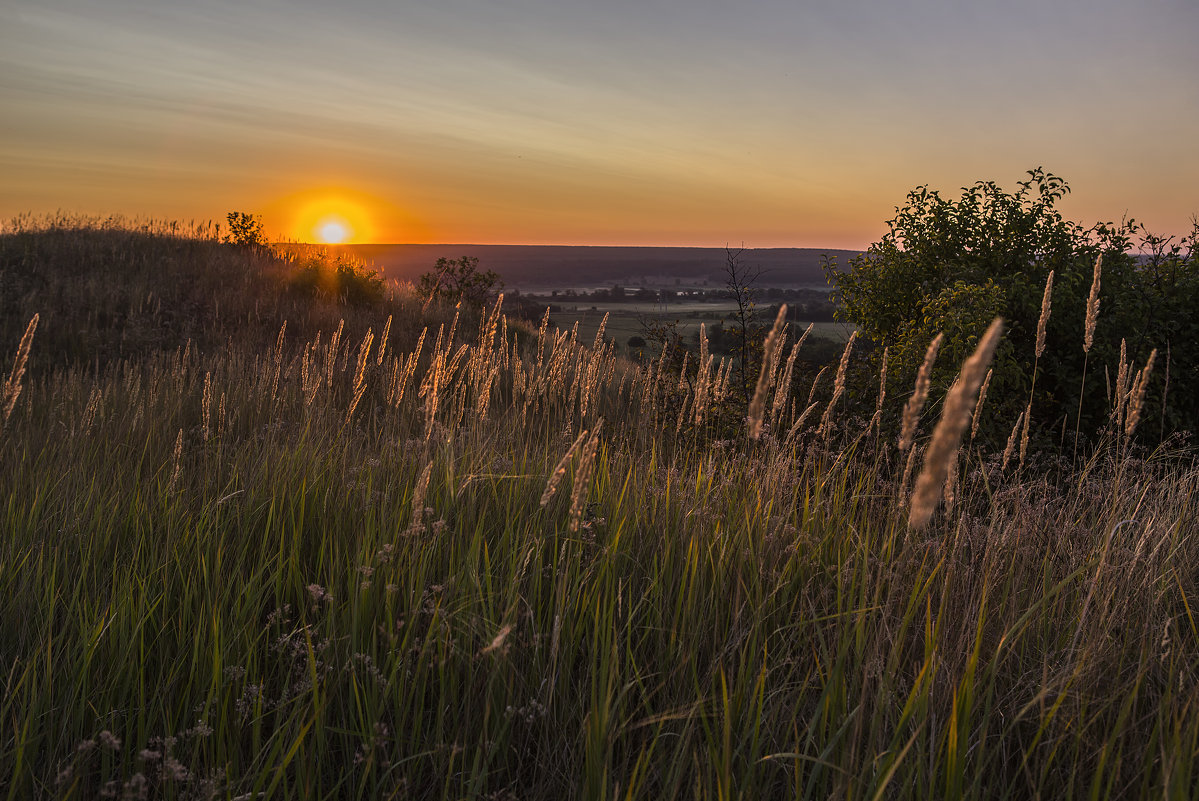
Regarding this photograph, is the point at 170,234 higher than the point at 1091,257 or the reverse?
higher

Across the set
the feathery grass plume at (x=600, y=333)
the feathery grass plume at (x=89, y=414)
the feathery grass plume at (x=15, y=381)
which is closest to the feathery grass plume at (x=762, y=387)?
the feathery grass plume at (x=15, y=381)

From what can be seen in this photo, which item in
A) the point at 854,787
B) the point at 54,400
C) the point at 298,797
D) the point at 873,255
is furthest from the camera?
the point at 873,255

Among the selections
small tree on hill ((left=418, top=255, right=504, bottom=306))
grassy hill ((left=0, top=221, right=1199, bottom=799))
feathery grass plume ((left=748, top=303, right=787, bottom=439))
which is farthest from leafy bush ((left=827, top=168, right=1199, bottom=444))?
small tree on hill ((left=418, top=255, right=504, bottom=306))

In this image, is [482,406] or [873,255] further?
[873,255]

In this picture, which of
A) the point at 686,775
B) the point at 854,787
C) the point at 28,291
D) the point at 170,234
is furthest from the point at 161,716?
the point at 170,234

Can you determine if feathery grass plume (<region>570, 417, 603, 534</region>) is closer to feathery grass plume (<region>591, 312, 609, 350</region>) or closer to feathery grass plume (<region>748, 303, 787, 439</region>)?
feathery grass plume (<region>748, 303, 787, 439</region>)

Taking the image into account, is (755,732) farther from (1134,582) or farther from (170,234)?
(170,234)

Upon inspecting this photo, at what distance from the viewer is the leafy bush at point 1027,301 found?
6305 millimetres

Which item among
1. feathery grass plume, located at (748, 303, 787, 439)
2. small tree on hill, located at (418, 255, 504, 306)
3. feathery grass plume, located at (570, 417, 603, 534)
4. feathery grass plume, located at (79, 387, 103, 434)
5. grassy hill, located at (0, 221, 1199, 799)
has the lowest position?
grassy hill, located at (0, 221, 1199, 799)

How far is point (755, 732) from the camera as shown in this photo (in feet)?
5.93

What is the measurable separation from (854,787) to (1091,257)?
7739 millimetres

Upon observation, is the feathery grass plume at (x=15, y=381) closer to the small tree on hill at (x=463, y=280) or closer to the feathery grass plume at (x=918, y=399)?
the feathery grass plume at (x=918, y=399)

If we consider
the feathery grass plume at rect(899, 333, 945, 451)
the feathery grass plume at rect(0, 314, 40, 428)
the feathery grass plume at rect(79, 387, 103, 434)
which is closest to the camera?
the feathery grass plume at rect(899, 333, 945, 451)

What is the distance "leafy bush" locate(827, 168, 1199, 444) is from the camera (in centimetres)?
630
